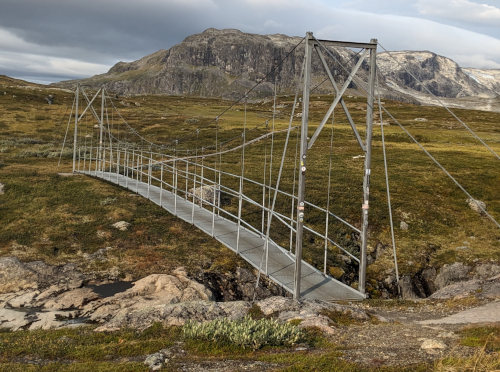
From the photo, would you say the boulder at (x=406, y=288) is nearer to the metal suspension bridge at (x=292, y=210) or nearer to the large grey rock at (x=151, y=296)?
the metal suspension bridge at (x=292, y=210)

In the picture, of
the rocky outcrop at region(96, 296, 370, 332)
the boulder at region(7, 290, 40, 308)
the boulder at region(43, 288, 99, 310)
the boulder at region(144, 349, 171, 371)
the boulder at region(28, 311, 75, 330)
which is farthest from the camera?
the boulder at region(7, 290, 40, 308)

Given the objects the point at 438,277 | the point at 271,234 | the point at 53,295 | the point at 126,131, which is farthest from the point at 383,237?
the point at 126,131

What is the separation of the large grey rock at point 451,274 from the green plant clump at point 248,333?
53.3ft

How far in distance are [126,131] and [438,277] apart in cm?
6524

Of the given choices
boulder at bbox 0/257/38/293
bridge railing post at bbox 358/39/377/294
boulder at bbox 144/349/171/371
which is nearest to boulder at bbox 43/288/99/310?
boulder at bbox 0/257/38/293

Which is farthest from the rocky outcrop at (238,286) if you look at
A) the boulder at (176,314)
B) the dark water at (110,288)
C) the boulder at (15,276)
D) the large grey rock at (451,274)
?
the large grey rock at (451,274)

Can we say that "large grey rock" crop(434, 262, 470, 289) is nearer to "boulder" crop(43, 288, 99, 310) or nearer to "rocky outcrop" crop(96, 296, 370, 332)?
Answer: "rocky outcrop" crop(96, 296, 370, 332)

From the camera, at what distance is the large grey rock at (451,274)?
2473cm

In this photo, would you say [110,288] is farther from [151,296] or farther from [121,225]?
[121,225]

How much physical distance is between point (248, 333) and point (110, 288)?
10.5 meters

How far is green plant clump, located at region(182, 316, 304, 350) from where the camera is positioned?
11203mm

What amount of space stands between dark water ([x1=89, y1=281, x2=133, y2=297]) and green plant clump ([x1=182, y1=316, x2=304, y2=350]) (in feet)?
27.1

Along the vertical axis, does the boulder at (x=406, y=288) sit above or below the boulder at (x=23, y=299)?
below

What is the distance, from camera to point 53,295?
1858 centimetres
